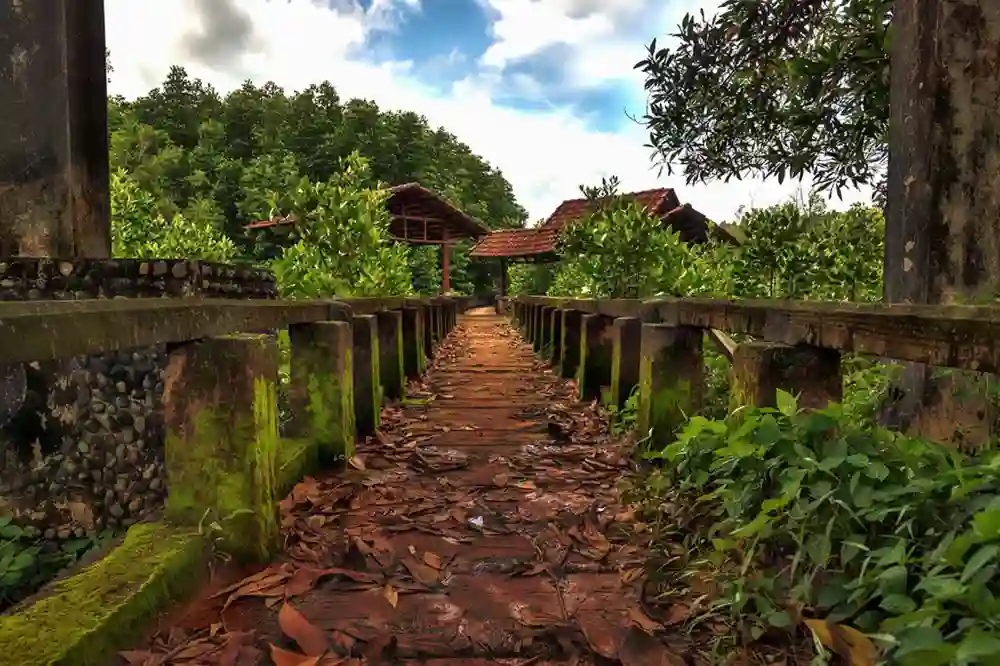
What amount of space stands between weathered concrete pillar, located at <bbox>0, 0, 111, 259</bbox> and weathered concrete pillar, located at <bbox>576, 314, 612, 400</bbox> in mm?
4315

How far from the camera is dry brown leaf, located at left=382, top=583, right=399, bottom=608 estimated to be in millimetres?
2045

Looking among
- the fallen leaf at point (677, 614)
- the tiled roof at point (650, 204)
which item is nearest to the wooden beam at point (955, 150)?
the fallen leaf at point (677, 614)

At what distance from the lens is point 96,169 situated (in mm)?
6211

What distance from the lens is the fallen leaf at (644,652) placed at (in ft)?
5.46

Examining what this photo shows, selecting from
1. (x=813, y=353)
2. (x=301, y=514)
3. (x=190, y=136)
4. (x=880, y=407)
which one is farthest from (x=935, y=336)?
(x=190, y=136)

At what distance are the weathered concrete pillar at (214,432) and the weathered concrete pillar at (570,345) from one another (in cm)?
526

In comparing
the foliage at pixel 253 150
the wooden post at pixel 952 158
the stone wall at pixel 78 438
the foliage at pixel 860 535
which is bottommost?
the stone wall at pixel 78 438

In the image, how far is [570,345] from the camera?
7422mm

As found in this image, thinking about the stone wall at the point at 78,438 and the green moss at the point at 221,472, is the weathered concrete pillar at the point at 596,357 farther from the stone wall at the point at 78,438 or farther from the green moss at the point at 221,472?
the green moss at the point at 221,472

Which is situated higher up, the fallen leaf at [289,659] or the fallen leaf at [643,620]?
the fallen leaf at [289,659]

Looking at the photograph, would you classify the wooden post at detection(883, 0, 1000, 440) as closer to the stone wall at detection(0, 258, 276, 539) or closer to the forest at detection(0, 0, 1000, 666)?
the forest at detection(0, 0, 1000, 666)

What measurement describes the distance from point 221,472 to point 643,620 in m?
1.31

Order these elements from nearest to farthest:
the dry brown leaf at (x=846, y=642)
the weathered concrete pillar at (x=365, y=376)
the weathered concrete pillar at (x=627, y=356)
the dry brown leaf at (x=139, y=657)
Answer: the dry brown leaf at (x=846, y=642) → the dry brown leaf at (x=139, y=657) → the weathered concrete pillar at (x=365, y=376) → the weathered concrete pillar at (x=627, y=356)

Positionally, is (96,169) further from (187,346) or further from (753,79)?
(753,79)
